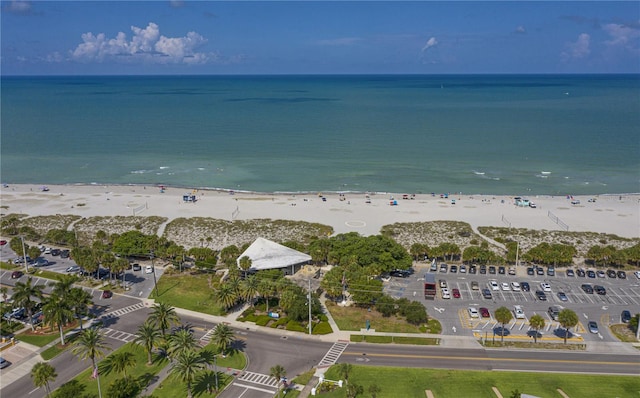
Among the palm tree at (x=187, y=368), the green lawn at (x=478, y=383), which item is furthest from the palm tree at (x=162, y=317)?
the green lawn at (x=478, y=383)

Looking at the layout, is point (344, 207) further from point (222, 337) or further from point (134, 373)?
point (134, 373)

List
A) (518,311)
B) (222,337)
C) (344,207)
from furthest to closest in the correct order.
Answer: (344,207) → (518,311) → (222,337)

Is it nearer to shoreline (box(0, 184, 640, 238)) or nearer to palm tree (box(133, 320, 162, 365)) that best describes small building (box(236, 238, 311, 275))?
shoreline (box(0, 184, 640, 238))

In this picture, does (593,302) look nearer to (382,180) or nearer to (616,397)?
(616,397)

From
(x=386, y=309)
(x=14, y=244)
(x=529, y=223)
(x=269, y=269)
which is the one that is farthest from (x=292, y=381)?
(x=529, y=223)

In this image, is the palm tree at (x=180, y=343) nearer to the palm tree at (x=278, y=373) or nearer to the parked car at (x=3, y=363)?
the palm tree at (x=278, y=373)

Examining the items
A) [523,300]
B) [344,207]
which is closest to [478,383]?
[523,300]
